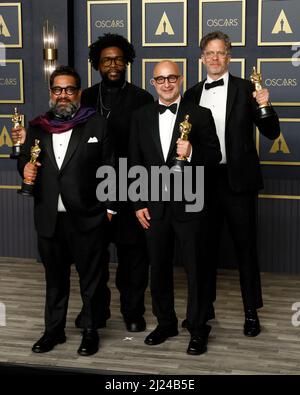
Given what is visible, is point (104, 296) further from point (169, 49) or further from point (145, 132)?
point (169, 49)

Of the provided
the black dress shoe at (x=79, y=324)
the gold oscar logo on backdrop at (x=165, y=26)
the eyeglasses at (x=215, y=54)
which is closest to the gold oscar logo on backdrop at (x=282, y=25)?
the gold oscar logo on backdrop at (x=165, y=26)

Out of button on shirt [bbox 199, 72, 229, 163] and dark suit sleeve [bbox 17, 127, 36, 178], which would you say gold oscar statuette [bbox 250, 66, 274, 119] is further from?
dark suit sleeve [bbox 17, 127, 36, 178]

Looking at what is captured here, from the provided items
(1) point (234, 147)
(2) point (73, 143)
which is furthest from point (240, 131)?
(2) point (73, 143)

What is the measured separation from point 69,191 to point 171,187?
518mm

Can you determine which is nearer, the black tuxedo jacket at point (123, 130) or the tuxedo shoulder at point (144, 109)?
the tuxedo shoulder at point (144, 109)

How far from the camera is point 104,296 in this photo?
3662 millimetres

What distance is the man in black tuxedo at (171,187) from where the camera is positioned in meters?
3.45

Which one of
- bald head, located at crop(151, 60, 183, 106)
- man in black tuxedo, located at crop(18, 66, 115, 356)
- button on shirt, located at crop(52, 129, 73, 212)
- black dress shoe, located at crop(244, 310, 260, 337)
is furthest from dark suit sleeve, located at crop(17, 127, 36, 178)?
black dress shoe, located at crop(244, 310, 260, 337)

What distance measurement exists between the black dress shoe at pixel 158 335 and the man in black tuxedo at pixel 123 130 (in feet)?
0.68

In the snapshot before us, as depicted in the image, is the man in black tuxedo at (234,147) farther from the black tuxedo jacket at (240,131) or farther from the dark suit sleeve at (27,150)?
the dark suit sleeve at (27,150)

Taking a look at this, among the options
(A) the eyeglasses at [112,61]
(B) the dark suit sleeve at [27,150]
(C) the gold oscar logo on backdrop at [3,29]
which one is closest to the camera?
(B) the dark suit sleeve at [27,150]

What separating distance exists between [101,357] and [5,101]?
278 centimetres
